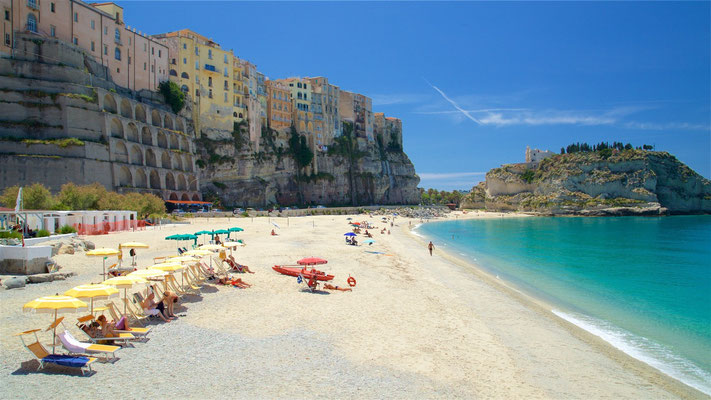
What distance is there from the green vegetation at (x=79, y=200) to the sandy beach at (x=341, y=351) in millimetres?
15464

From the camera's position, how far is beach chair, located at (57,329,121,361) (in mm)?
8280

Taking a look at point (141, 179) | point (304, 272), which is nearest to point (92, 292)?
point (304, 272)

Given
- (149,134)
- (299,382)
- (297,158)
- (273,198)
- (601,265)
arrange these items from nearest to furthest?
(299,382), (601,265), (149,134), (273,198), (297,158)

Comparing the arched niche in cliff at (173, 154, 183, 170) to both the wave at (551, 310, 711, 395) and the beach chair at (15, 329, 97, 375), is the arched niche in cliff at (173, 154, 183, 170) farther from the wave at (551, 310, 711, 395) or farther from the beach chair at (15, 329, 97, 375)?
the beach chair at (15, 329, 97, 375)

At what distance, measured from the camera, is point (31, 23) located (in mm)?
45562

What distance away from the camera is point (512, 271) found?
2811cm

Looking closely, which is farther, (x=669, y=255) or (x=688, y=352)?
(x=669, y=255)

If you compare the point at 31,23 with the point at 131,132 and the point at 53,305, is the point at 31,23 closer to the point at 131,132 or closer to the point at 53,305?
the point at 131,132

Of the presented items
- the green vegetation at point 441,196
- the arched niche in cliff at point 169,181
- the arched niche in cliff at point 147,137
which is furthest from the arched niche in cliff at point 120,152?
the green vegetation at point 441,196

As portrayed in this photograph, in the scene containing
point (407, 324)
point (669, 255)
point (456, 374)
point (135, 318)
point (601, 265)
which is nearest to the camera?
point (456, 374)

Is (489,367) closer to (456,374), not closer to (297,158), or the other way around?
(456,374)

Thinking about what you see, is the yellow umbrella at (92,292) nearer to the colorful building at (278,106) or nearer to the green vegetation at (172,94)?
the green vegetation at (172,94)

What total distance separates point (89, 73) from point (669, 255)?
210 feet

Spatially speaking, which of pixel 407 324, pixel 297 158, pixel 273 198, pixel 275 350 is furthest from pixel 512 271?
pixel 297 158
